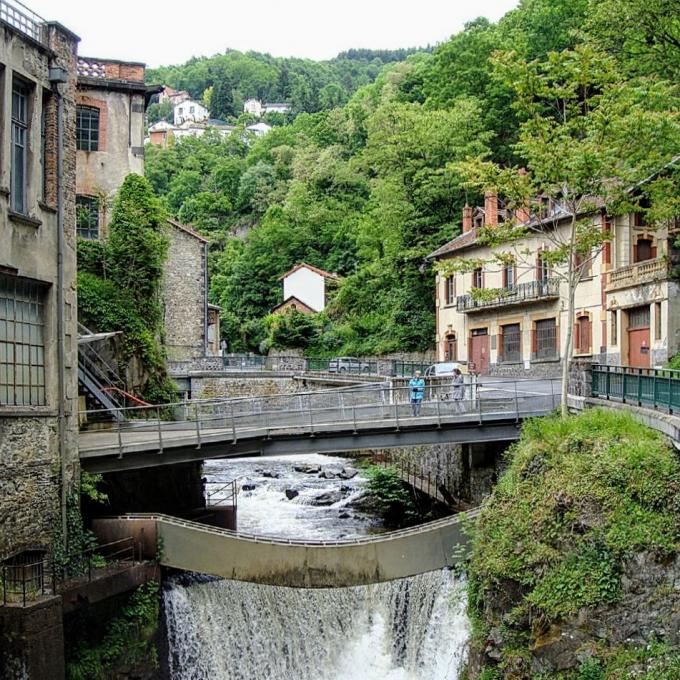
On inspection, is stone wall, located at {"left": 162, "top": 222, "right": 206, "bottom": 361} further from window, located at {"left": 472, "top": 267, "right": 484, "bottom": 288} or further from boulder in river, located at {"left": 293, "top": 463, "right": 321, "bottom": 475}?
window, located at {"left": 472, "top": 267, "right": 484, "bottom": 288}

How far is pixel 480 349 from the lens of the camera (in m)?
46.2

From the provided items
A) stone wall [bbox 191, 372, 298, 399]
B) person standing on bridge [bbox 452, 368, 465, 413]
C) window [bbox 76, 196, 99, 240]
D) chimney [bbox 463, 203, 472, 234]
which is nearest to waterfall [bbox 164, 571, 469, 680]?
person standing on bridge [bbox 452, 368, 465, 413]

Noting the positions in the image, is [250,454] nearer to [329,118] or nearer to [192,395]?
[192,395]

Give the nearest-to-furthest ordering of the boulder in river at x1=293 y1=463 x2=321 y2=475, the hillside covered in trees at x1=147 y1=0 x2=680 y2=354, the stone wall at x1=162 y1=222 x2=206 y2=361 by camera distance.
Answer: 1. the hillside covered in trees at x1=147 y1=0 x2=680 y2=354
2. the boulder in river at x1=293 y1=463 x2=321 y2=475
3. the stone wall at x1=162 y1=222 x2=206 y2=361

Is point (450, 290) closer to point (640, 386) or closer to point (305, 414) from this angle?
point (305, 414)

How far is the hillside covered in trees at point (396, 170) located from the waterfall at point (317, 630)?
11.7 m

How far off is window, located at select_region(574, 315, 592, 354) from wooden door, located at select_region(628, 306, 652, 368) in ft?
9.95

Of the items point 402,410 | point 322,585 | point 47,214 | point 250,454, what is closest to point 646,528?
point 322,585

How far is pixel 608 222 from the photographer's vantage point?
34.8 meters

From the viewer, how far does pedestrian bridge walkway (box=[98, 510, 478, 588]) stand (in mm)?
17781

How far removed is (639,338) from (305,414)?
17.7 meters

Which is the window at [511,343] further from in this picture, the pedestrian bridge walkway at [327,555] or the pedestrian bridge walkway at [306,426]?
the pedestrian bridge walkway at [327,555]

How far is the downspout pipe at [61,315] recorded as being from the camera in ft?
56.5

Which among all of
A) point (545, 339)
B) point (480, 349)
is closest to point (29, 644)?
point (545, 339)
